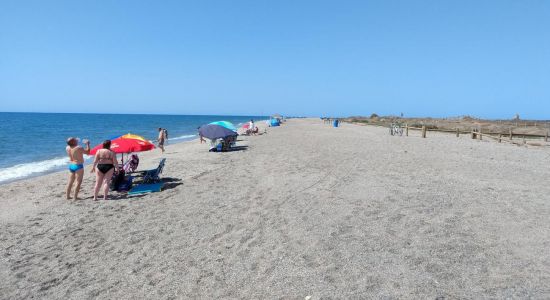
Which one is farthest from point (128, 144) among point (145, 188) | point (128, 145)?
point (145, 188)

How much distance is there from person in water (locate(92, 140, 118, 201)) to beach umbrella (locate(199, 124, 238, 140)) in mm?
6897

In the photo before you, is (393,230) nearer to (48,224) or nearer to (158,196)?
(158,196)

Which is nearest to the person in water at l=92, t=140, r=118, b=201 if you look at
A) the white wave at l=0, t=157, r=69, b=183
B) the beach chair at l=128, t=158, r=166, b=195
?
the beach chair at l=128, t=158, r=166, b=195

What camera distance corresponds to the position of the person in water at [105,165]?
25.2 ft

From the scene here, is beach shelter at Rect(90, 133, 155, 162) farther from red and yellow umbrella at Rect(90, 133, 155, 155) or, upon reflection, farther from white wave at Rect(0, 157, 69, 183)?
white wave at Rect(0, 157, 69, 183)

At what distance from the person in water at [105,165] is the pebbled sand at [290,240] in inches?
19.5

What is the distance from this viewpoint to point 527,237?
16.2 ft

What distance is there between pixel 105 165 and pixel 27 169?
10133 millimetres

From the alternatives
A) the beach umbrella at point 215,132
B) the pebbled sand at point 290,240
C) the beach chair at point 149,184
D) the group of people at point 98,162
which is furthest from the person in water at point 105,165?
the beach umbrella at point 215,132

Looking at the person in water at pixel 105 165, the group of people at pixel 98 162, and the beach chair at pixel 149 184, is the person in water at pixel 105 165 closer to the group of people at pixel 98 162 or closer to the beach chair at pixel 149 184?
the group of people at pixel 98 162

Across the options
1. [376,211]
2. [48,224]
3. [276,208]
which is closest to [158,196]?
[48,224]

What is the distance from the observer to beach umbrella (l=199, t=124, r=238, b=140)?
14.7m

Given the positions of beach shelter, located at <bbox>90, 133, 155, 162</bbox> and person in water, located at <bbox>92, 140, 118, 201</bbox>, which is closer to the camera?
person in water, located at <bbox>92, 140, 118, 201</bbox>

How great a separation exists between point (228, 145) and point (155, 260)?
40.4 ft
